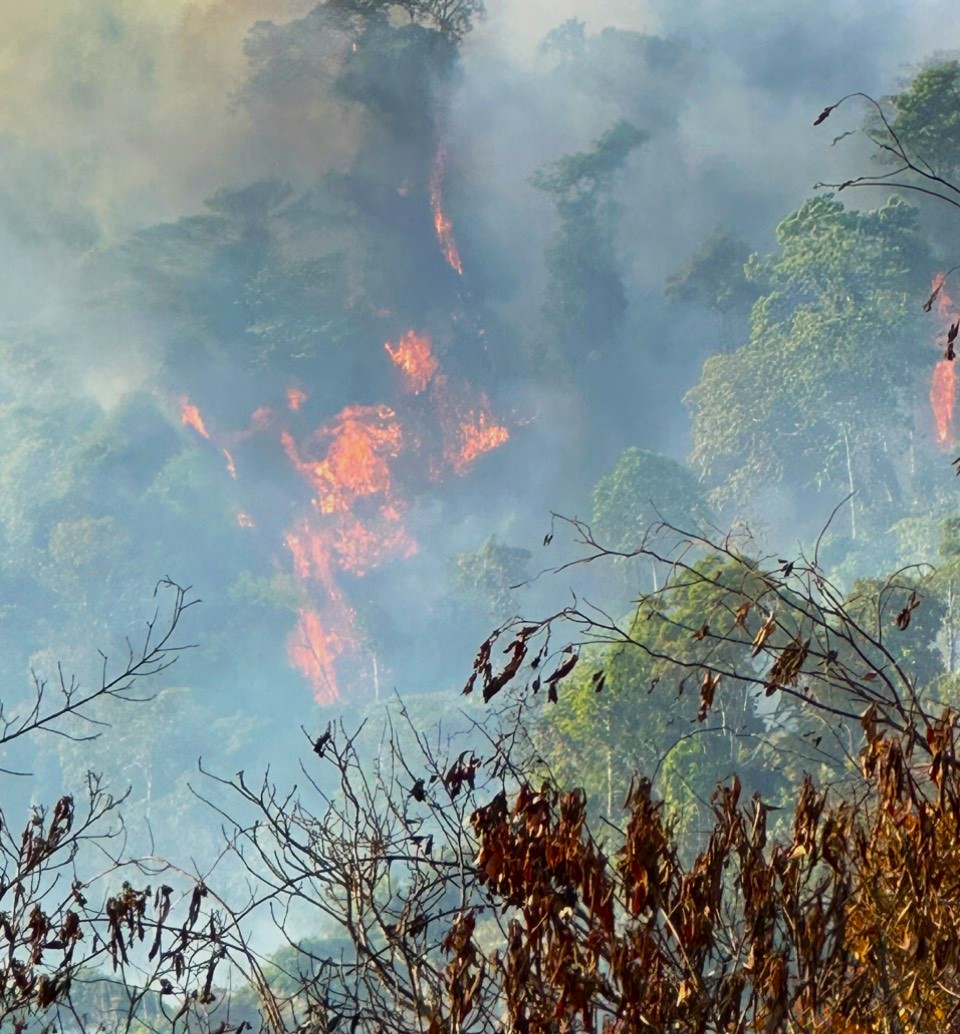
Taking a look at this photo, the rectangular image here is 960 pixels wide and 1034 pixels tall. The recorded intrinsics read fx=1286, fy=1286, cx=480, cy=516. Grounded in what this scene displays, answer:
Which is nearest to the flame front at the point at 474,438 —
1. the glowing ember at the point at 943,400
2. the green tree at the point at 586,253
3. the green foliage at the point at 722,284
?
the green tree at the point at 586,253

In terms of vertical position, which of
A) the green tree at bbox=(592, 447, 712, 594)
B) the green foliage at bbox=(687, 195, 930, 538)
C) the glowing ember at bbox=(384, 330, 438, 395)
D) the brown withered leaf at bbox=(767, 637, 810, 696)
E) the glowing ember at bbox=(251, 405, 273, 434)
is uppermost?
the glowing ember at bbox=(384, 330, 438, 395)

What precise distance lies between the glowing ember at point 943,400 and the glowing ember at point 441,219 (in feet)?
111

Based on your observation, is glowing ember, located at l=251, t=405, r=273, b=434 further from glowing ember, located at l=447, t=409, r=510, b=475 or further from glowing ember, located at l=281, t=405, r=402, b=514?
glowing ember, located at l=447, t=409, r=510, b=475

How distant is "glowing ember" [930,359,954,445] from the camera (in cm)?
6844

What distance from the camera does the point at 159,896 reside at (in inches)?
307

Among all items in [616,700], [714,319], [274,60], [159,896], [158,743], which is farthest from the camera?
[274,60]

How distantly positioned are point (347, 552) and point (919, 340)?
37.4m

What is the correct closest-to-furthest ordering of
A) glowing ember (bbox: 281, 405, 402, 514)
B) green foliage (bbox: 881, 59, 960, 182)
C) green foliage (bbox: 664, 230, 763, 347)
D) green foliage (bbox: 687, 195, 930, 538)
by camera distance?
green foliage (bbox: 881, 59, 960, 182) < green foliage (bbox: 687, 195, 930, 538) < green foliage (bbox: 664, 230, 763, 347) < glowing ember (bbox: 281, 405, 402, 514)

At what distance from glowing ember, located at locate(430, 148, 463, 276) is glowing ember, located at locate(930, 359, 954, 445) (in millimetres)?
33745

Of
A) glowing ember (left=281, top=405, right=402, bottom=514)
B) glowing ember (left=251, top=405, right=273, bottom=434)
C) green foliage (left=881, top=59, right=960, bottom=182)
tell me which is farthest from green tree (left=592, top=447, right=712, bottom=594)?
glowing ember (left=251, top=405, right=273, bottom=434)

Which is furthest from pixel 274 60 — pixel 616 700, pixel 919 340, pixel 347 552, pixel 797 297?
pixel 616 700

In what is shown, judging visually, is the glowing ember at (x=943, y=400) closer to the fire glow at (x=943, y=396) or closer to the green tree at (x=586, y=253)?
the fire glow at (x=943, y=396)

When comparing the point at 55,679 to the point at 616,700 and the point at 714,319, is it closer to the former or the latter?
the point at 714,319

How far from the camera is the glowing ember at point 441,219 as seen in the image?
8819 centimetres
